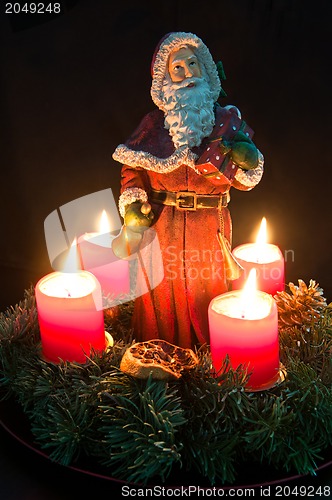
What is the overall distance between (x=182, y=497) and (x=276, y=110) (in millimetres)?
963

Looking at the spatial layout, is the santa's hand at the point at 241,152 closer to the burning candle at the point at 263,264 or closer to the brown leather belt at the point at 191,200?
the brown leather belt at the point at 191,200

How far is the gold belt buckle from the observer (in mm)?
1132

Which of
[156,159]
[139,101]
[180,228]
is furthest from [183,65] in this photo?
[139,101]

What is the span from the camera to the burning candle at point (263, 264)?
1.27 meters

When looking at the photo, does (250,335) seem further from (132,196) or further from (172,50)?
(172,50)

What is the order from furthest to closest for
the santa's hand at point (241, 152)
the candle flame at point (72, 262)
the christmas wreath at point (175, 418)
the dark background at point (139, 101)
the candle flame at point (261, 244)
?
the dark background at point (139, 101), the candle flame at point (261, 244), the candle flame at point (72, 262), the santa's hand at point (241, 152), the christmas wreath at point (175, 418)

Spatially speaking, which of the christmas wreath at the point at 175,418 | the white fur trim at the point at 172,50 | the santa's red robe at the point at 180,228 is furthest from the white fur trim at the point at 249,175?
the christmas wreath at the point at 175,418

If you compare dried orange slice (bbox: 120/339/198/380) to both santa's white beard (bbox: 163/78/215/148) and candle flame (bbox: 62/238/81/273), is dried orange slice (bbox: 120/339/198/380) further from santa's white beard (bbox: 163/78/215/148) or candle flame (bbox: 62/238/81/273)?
santa's white beard (bbox: 163/78/215/148)

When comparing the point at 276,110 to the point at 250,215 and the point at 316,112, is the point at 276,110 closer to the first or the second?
the point at 316,112

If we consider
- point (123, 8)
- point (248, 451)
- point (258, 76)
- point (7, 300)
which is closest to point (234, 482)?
point (248, 451)

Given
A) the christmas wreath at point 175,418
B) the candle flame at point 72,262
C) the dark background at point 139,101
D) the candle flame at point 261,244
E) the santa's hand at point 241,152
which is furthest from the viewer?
the dark background at point 139,101

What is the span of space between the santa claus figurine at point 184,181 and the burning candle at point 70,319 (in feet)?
0.34

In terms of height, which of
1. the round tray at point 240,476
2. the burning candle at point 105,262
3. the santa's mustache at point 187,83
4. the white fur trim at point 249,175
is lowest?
the round tray at point 240,476

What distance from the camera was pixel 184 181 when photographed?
113 centimetres
